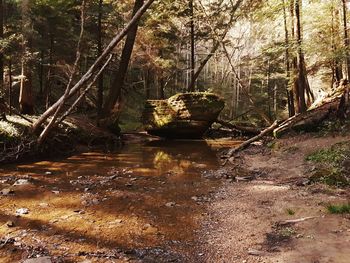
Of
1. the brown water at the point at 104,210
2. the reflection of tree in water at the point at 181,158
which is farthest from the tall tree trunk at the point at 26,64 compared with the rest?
the reflection of tree in water at the point at 181,158

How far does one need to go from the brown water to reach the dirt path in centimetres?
45

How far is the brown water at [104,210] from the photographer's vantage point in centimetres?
542

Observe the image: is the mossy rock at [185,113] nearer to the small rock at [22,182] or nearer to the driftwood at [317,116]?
the driftwood at [317,116]

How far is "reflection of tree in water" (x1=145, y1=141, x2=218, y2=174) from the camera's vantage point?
40.9 feet

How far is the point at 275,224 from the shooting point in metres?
6.31

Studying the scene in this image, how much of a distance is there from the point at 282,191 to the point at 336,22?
16151 millimetres

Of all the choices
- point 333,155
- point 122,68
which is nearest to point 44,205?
point 333,155

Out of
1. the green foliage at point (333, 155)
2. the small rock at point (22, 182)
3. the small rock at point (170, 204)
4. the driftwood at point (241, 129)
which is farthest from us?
the driftwood at point (241, 129)

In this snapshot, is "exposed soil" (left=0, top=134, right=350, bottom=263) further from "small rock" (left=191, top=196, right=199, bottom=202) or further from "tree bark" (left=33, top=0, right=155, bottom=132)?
"tree bark" (left=33, top=0, right=155, bottom=132)

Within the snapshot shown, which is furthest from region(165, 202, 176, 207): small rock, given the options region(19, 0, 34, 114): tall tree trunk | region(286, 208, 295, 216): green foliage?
region(19, 0, 34, 114): tall tree trunk

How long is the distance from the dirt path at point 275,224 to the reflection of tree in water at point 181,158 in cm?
282

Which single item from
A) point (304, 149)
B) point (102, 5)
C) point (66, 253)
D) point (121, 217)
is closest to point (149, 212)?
point (121, 217)

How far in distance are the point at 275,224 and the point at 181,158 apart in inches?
341

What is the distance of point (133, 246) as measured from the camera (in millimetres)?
5613
